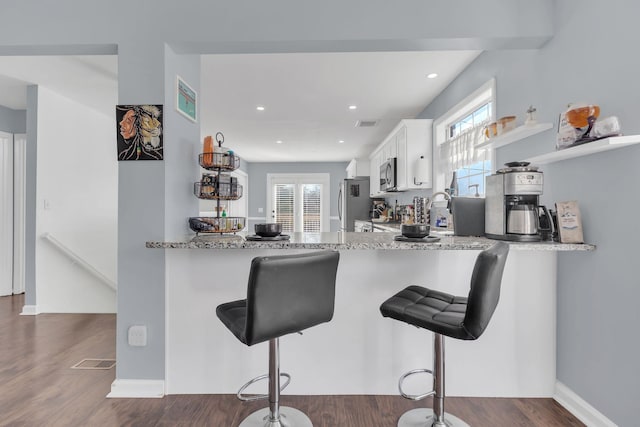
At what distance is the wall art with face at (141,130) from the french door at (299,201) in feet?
23.6

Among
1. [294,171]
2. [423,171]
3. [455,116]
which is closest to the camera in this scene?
[455,116]

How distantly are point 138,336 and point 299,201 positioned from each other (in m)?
7.38

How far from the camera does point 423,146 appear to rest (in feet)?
13.1

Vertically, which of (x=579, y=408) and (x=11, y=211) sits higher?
(x=11, y=211)

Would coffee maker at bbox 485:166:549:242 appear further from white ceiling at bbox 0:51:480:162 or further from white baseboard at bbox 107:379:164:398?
white baseboard at bbox 107:379:164:398

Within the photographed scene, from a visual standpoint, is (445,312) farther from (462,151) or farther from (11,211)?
(11,211)

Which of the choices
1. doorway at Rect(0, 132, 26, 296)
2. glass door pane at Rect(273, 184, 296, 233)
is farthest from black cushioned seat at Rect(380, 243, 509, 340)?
glass door pane at Rect(273, 184, 296, 233)

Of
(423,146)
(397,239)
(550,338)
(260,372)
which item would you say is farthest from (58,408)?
(423,146)

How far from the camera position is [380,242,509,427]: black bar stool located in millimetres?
1259

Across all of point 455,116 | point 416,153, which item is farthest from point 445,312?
point 416,153

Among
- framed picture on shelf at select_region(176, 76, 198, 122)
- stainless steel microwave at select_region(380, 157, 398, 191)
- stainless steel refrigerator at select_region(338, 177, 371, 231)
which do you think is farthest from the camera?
stainless steel refrigerator at select_region(338, 177, 371, 231)

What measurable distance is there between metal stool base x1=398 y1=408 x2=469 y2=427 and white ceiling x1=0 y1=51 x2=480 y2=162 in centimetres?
262

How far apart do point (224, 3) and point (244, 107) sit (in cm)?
238

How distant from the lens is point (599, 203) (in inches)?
64.0
